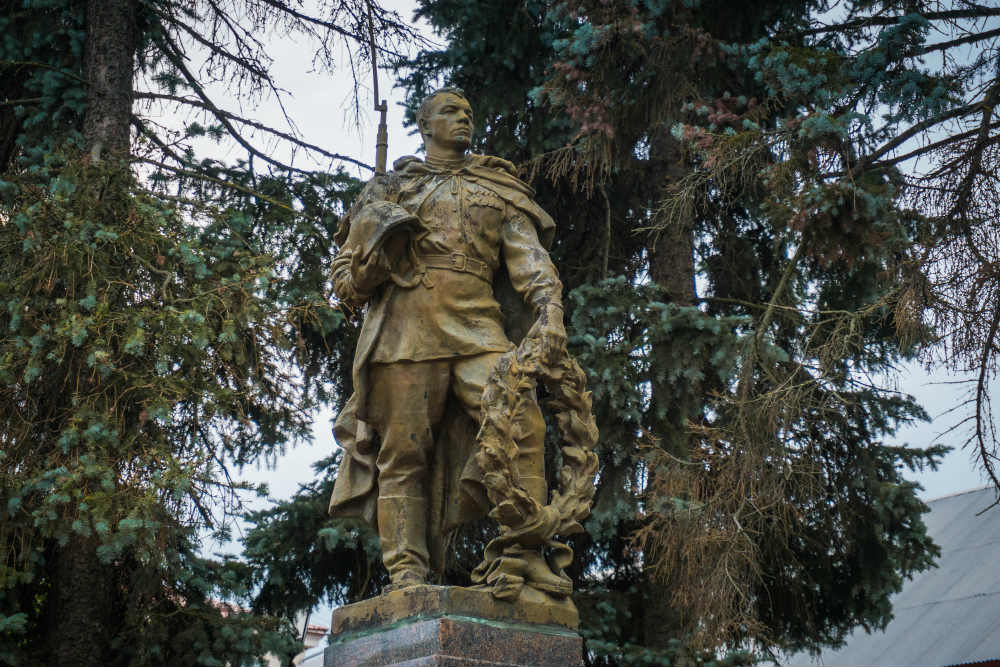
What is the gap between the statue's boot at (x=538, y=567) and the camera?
466 cm

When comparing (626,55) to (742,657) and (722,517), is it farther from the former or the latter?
(742,657)

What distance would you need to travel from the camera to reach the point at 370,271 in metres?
4.91

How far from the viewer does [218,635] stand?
29.5 feet

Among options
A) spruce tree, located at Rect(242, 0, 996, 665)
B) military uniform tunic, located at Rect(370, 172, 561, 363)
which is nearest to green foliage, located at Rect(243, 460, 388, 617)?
spruce tree, located at Rect(242, 0, 996, 665)

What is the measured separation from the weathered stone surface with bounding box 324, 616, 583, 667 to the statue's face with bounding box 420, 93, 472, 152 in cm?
205

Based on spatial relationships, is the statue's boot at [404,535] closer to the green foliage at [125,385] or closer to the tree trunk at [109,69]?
the green foliage at [125,385]

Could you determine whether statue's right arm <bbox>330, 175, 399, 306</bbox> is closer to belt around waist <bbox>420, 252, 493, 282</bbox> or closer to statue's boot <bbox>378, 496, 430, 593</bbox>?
belt around waist <bbox>420, 252, 493, 282</bbox>

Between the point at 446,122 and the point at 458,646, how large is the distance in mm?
2207

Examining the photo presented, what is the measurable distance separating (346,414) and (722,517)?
12.1 feet

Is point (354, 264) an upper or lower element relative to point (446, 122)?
lower

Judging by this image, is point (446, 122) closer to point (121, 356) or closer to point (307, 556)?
point (121, 356)

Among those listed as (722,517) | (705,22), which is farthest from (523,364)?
(705,22)

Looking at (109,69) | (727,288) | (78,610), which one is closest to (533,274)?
(78,610)

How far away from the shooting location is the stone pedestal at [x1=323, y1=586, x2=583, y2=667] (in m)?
4.31
